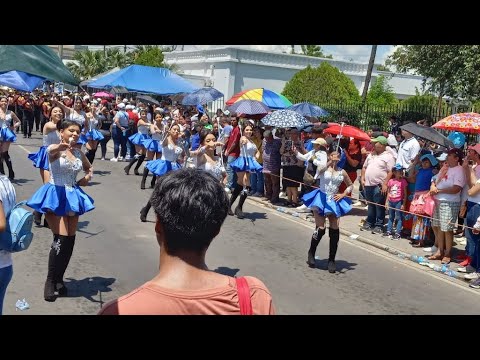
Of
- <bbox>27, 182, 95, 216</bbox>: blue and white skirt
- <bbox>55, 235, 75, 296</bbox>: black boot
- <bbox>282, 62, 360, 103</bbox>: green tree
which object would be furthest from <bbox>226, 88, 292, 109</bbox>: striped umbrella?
<bbox>55, 235, 75, 296</bbox>: black boot

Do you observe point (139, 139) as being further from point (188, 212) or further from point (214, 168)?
point (188, 212)

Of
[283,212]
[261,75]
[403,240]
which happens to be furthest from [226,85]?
[403,240]

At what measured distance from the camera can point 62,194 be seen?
6.46 metres

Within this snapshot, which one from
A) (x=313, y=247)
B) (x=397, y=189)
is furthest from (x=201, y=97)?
(x=313, y=247)

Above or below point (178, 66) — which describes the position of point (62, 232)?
below

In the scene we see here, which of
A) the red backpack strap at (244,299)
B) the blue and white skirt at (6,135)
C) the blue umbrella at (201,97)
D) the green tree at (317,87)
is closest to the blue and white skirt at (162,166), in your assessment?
the blue and white skirt at (6,135)

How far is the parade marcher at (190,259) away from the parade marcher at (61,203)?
14.1 feet

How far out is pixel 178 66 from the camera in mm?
35906

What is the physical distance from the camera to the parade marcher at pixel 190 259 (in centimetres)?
217

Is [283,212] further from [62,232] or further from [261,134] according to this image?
[62,232]

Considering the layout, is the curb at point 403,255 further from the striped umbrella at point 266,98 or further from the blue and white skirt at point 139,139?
the blue and white skirt at point 139,139

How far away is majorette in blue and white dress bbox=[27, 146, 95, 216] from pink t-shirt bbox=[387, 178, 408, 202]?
A: 6.12m

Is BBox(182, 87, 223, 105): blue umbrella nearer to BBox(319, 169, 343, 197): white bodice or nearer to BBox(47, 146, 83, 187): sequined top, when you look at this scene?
BBox(319, 169, 343, 197): white bodice

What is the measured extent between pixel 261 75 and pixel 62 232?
81.8 ft
